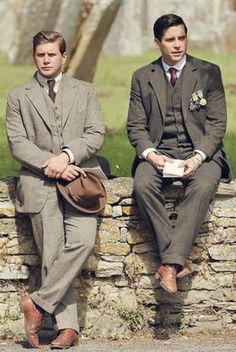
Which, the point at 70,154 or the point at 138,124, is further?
the point at 138,124

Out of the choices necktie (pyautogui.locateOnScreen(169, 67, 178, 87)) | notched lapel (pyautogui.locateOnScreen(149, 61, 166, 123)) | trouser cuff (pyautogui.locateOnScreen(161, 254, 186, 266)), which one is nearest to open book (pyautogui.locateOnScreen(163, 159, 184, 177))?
notched lapel (pyautogui.locateOnScreen(149, 61, 166, 123))

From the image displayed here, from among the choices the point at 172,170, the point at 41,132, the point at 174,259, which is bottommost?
the point at 174,259

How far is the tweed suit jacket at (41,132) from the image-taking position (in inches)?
351

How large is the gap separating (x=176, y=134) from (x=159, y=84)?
367 mm

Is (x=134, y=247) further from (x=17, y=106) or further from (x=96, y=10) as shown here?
(x=96, y=10)

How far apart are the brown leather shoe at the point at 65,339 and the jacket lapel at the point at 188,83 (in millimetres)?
1672

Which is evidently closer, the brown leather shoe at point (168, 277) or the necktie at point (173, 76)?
the brown leather shoe at point (168, 277)

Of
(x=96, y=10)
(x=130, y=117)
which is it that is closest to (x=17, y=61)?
(x=96, y=10)

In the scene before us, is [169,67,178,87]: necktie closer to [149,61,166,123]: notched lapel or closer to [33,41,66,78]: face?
[149,61,166,123]: notched lapel

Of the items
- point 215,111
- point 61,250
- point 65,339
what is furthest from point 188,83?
point 65,339

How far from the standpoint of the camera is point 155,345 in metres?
9.12

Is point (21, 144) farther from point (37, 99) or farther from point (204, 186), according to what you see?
point (204, 186)

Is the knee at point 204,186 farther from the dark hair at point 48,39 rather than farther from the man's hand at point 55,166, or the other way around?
the dark hair at point 48,39

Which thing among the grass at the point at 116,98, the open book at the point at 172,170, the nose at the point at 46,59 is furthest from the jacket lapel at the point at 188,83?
the grass at the point at 116,98
